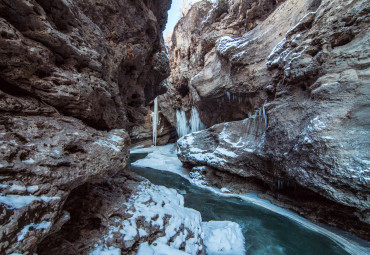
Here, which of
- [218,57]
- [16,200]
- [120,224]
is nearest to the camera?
[16,200]

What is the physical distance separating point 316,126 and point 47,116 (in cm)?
660

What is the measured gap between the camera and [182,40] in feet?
60.3

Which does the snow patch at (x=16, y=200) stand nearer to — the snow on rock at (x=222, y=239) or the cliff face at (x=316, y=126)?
the snow on rock at (x=222, y=239)

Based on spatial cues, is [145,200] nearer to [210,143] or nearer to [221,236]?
[221,236]

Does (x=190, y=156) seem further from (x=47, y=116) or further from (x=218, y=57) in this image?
(x=218, y=57)

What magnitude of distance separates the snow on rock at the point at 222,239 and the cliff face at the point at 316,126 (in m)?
2.83

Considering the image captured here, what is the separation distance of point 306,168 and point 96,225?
584cm

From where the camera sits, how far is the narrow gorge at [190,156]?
199 cm

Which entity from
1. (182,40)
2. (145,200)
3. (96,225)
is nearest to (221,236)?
(145,200)

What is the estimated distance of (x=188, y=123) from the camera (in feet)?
63.6

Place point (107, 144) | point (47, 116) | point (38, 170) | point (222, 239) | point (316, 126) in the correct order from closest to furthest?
point (38, 170) < point (47, 116) < point (107, 144) < point (222, 239) < point (316, 126)

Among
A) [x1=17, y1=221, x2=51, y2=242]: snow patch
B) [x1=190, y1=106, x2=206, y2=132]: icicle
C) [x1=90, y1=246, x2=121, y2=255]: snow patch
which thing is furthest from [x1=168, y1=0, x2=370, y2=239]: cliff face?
[x1=190, y1=106, x2=206, y2=132]: icicle

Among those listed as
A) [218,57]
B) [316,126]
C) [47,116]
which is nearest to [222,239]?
[316,126]

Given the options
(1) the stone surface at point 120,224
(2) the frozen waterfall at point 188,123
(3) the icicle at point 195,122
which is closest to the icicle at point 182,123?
(2) the frozen waterfall at point 188,123
